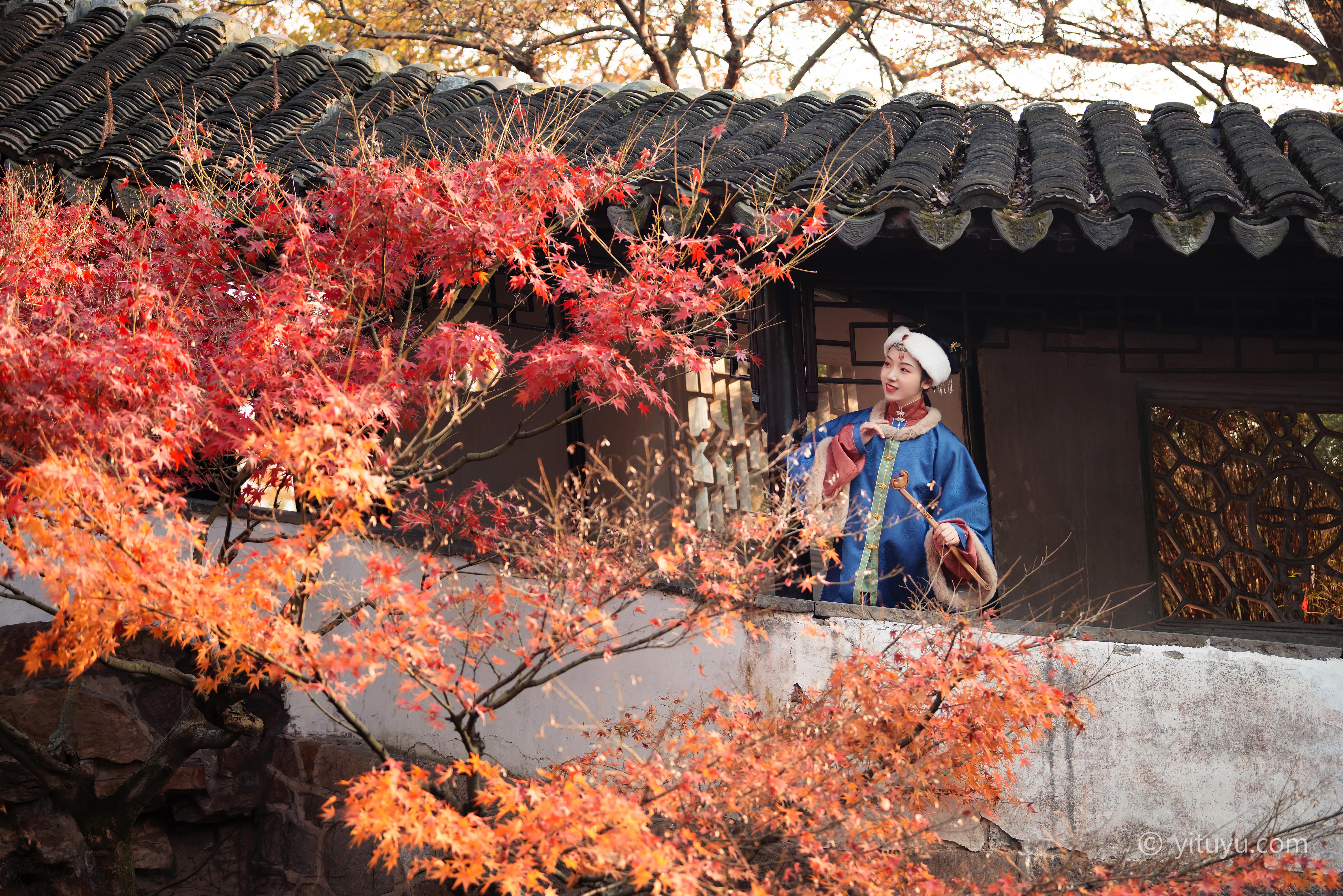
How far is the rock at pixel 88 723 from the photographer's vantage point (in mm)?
7113

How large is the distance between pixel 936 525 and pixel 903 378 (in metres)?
0.86

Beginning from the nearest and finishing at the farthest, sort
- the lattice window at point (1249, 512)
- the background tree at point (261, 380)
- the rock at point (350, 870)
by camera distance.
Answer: the background tree at point (261, 380) → the rock at point (350, 870) → the lattice window at point (1249, 512)

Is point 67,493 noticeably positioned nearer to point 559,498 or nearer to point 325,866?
point 559,498

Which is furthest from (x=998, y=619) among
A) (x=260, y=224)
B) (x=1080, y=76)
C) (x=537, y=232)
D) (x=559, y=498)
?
(x=1080, y=76)

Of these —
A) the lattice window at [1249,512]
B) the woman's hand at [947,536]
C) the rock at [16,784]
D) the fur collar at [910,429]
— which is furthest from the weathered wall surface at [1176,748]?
the rock at [16,784]

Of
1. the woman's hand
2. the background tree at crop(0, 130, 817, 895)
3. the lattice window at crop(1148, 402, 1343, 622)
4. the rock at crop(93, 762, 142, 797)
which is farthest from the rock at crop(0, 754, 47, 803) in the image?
the lattice window at crop(1148, 402, 1343, 622)

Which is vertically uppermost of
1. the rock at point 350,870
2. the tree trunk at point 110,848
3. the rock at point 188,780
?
the tree trunk at point 110,848

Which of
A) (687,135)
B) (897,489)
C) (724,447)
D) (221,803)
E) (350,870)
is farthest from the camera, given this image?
(221,803)

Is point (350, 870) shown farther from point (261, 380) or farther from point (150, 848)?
point (261, 380)

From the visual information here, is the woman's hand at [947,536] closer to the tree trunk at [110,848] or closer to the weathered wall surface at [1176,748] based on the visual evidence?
the weathered wall surface at [1176,748]

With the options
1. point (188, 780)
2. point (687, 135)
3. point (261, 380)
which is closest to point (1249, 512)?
point (687, 135)

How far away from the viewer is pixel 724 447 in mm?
6465

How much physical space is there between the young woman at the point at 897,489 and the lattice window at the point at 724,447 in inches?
9.7

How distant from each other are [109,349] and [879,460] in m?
3.92
